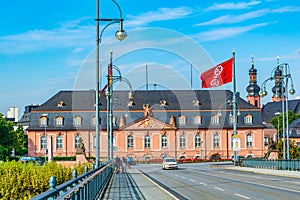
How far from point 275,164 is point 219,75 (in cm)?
1158

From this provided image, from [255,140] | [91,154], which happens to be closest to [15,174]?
[91,154]

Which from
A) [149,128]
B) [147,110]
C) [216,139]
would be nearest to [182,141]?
[216,139]

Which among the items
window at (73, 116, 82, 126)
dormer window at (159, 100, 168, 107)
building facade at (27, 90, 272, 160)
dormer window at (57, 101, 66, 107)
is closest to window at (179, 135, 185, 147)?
building facade at (27, 90, 272, 160)

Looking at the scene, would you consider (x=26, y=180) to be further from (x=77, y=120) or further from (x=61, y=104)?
(x=61, y=104)

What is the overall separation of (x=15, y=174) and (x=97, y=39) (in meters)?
7.39

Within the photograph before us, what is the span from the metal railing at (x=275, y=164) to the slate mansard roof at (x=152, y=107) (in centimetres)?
4861

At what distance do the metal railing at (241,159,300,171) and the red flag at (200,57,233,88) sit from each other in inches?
332

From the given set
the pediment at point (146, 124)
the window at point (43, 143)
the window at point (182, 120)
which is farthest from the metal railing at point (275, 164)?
the window at point (43, 143)

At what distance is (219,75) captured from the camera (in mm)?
54875

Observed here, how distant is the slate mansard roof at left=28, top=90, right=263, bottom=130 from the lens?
104m

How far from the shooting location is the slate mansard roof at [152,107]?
104062mm

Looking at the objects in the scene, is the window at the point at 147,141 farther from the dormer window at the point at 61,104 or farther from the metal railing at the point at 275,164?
the metal railing at the point at 275,164

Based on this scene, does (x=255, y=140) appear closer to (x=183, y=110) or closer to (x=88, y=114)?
(x=183, y=110)

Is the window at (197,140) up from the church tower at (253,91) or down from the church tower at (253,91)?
down
